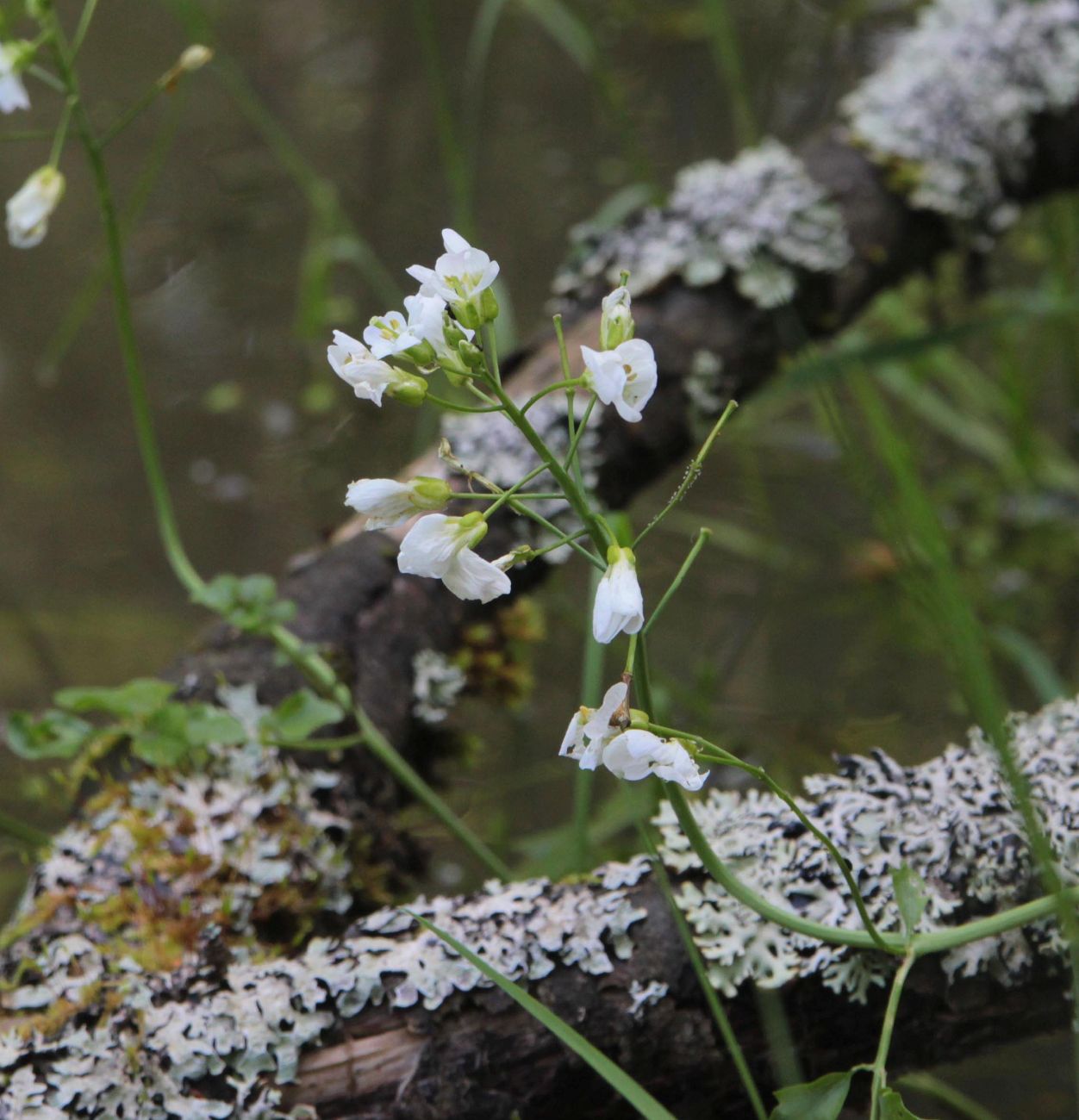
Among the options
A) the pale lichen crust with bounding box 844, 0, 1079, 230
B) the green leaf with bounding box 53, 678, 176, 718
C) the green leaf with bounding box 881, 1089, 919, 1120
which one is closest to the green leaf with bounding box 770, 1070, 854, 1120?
the green leaf with bounding box 881, 1089, 919, 1120

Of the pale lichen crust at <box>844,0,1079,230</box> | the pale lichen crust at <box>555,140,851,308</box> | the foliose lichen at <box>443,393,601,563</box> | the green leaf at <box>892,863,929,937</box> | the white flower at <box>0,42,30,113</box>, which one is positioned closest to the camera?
the green leaf at <box>892,863,929,937</box>

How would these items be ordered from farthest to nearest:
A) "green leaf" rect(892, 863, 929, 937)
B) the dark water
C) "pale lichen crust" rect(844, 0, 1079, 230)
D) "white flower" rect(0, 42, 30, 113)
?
the dark water → "pale lichen crust" rect(844, 0, 1079, 230) → "white flower" rect(0, 42, 30, 113) → "green leaf" rect(892, 863, 929, 937)

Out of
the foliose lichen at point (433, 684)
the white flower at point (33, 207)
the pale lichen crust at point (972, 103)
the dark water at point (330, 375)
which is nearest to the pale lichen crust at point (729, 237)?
the pale lichen crust at point (972, 103)

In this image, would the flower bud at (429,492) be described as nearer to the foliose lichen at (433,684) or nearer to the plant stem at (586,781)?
the plant stem at (586,781)

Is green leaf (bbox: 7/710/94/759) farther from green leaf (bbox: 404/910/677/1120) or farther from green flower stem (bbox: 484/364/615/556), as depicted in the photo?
green flower stem (bbox: 484/364/615/556)

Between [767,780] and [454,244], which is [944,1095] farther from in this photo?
[454,244]
